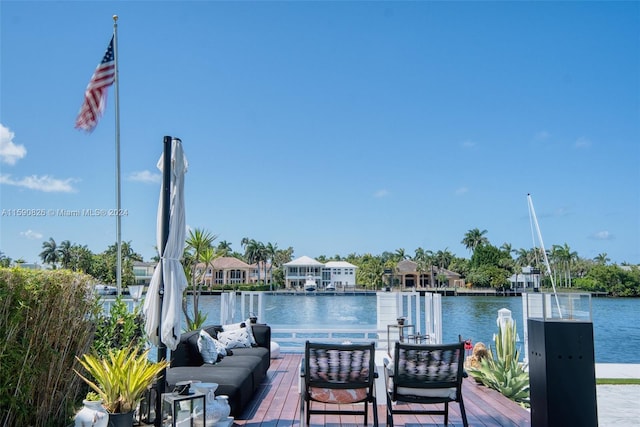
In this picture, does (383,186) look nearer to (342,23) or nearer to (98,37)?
(342,23)

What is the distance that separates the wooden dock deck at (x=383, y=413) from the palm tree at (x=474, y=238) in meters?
68.3

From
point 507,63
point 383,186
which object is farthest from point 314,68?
point 383,186

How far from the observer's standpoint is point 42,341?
3.48 metres

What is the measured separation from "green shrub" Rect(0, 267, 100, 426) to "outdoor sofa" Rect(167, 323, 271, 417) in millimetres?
878

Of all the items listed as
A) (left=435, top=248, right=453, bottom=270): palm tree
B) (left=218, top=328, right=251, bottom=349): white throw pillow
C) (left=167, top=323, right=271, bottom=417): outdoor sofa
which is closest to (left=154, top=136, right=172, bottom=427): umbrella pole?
(left=167, top=323, right=271, bottom=417): outdoor sofa

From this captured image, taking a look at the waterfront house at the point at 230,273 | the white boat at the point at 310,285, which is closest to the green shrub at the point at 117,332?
the white boat at the point at 310,285

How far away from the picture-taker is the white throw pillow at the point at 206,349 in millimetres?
5312

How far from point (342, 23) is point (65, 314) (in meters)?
10.1

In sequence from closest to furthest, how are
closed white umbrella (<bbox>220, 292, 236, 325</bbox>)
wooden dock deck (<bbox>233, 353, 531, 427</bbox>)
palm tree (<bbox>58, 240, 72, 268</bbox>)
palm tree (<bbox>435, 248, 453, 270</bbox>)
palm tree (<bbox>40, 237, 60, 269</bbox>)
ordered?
1. wooden dock deck (<bbox>233, 353, 531, 427</bbox>)
2. closed white umbrella (<bbox>220, 292, 236, 325</bbox>)
3. palm tree (<bbox>58, 240, 72, 268</bbox>)
4. palm tree (<bbox>40, 237, 60, 269</bbox>)
5. palm tree (<bbox>435, 248, 453, 270</bbox>)

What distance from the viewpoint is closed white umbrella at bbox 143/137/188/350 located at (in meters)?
3.90

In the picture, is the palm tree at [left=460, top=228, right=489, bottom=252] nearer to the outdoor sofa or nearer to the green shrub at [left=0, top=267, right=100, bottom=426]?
the outdoor sofa

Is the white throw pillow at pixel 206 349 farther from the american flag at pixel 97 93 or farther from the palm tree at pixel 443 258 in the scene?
the palm tree at pixel 443 258

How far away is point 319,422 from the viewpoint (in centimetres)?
438

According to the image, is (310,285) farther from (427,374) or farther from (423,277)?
(427,374)
